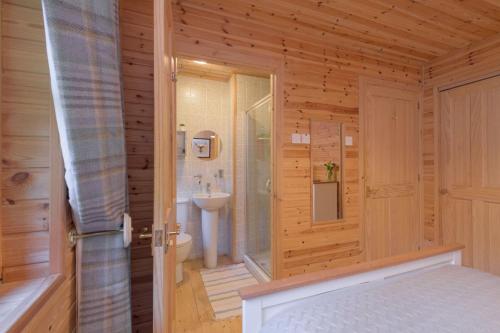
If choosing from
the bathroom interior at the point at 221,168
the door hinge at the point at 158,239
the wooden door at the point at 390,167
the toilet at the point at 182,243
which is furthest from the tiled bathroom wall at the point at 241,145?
the door hinge at the point at 158,239

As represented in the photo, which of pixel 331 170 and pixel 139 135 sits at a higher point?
pixel 139 135

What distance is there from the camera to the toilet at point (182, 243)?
2.27 m

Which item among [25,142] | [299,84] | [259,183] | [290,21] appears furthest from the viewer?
[259,183]

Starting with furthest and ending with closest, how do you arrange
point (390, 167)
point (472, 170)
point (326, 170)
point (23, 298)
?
point (390, 167), point (472, 170), point (326, 170), point (23, 298)

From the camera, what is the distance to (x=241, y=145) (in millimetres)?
3160

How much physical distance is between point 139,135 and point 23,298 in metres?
0.99

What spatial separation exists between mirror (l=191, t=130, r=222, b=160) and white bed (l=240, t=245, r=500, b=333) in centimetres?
237


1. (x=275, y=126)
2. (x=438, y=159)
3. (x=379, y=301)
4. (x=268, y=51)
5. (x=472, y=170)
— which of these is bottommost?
(x=379, y=301)

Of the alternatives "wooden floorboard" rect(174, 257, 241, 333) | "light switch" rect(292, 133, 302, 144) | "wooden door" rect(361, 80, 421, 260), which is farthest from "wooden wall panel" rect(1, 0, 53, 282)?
"wooden door" rect(361, 80, 421, 260)

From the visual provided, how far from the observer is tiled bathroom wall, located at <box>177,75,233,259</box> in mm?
3096

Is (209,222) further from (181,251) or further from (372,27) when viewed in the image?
(372,27)

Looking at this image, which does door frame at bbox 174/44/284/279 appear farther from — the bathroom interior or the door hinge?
the door hinge

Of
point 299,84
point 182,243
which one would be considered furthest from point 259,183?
point 299,84

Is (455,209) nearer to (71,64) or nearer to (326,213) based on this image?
(326,213)
